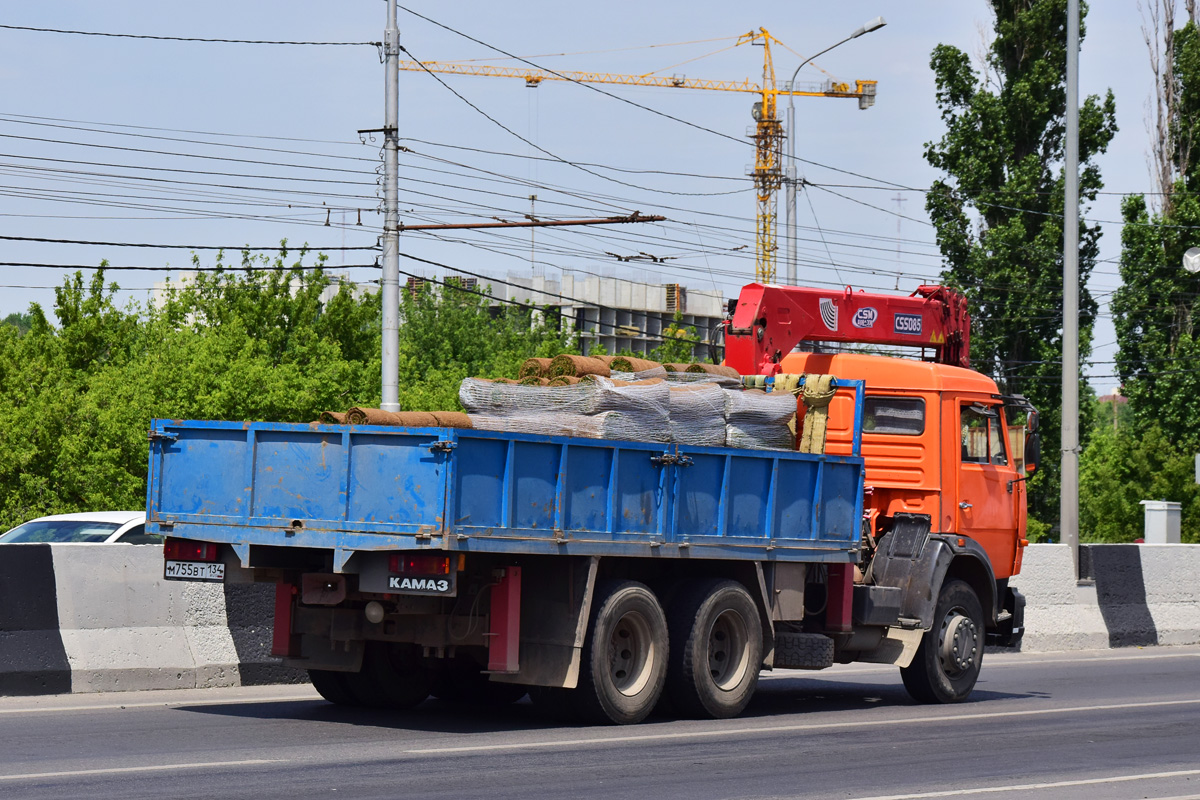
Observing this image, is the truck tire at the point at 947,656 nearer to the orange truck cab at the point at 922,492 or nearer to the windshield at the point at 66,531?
the orange truck cab at the point at 922,492

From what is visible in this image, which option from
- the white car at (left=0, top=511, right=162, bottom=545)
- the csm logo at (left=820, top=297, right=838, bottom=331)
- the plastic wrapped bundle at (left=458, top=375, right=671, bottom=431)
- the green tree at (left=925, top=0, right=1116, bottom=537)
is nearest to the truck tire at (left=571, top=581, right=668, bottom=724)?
the plastic wrapped bundle at (left=458, top=375, right=671, bottom=431)

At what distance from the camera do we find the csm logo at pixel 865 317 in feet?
55.5

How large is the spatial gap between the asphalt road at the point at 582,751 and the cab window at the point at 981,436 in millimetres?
2277

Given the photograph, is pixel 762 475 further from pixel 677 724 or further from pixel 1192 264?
pixel 1192 264

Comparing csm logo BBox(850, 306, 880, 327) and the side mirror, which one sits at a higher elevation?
csm logo BBox(850, 306, 880, 327)

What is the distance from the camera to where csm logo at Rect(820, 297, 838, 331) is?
1666cm

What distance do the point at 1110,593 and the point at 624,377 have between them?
12.6 meters

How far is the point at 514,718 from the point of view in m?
12.4

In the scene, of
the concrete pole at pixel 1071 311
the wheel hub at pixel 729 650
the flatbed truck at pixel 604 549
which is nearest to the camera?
the flatbed truck at pixel 604 549

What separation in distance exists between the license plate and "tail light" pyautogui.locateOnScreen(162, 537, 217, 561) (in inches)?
1.4

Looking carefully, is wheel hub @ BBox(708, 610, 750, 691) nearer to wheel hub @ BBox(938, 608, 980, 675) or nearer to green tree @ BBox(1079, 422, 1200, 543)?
wheel hub @ BBox(938, 608, 980, 675)

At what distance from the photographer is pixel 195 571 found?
457 inches

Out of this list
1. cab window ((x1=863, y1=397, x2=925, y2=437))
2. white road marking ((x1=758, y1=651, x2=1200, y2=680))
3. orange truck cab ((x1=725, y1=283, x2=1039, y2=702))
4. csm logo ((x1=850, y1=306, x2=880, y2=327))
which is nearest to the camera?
orange truck cab ((x1=725, y1=283, x2=1039, y2=702))

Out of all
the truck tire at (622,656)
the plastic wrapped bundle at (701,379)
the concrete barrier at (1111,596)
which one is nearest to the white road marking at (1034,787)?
the truck tire at (622,656)
